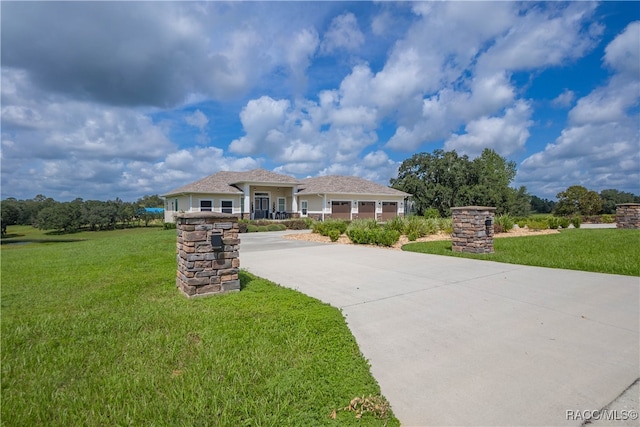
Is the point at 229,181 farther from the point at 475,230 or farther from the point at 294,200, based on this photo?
the point at 475,230

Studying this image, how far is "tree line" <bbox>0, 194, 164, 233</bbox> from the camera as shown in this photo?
1486 inches

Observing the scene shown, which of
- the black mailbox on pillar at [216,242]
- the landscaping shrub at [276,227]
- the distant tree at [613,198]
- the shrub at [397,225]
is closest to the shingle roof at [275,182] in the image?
the landscaping shrub at [276,227]

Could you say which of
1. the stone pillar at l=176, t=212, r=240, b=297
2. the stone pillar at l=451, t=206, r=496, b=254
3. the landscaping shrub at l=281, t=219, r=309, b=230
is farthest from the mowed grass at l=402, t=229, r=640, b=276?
the landscaping shrub at l=281, t=219, r=309, b=230

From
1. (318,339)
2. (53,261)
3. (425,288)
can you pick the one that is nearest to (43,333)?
(318,339)

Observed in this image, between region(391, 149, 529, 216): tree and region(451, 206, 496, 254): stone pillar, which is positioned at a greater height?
region(391, 149, 529, 216): tree

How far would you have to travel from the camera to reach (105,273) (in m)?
7.09

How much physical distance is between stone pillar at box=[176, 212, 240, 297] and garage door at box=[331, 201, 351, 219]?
77.6ft

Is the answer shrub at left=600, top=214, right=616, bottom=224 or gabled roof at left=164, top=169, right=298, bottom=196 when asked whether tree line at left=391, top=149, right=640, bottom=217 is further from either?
gabled roof at left=164, top=169, right=298, bottom=196

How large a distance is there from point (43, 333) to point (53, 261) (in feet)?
21.0

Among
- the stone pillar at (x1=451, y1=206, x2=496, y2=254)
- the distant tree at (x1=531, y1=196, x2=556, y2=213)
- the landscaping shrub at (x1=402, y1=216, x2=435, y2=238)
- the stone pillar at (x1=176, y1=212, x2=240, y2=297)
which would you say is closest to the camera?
the stone pillar at (x1=176, y1=212, x2=240, y2=297)

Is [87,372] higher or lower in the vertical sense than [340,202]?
lower

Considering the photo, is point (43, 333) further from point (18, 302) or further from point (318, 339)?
point (318, 339)

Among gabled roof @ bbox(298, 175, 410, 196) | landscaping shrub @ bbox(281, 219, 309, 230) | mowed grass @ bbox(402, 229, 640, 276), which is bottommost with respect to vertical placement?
mowed grass @ bbox(402, 229, 640, 276)

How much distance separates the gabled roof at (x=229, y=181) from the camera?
86.7 feet
